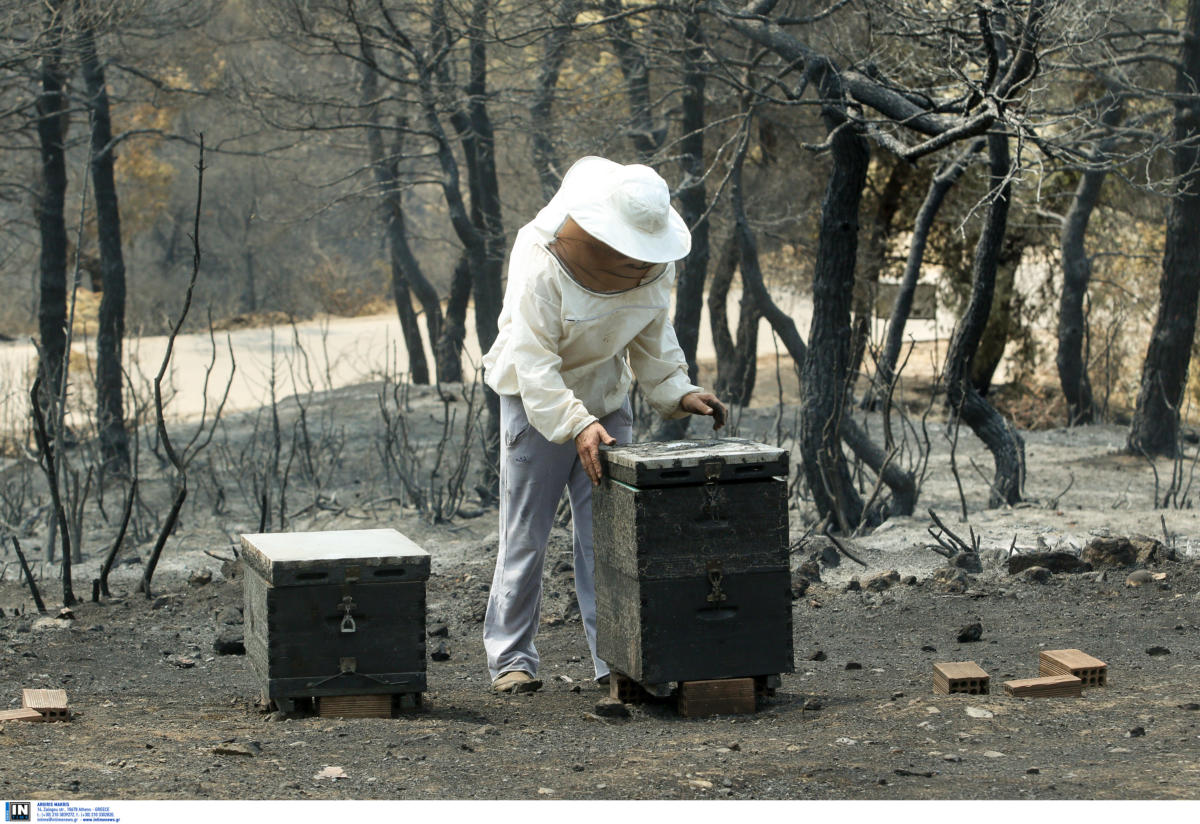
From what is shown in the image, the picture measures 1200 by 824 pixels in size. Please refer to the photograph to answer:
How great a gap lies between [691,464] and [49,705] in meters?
2.27

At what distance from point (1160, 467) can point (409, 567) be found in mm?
8644

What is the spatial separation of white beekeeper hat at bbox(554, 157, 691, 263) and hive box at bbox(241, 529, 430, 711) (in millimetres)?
1211

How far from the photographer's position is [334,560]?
4340 mm

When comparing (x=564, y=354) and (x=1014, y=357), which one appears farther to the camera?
(x=1014, y=357)

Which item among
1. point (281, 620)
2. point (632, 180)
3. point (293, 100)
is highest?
point (293, 100)

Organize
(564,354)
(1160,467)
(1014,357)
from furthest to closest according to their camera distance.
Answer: (1014,357)
(1160,467)
(564,354)

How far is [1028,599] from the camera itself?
6.39m

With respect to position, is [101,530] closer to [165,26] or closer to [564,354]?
[165,26]

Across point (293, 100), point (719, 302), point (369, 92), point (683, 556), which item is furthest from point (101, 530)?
point (719, 302)

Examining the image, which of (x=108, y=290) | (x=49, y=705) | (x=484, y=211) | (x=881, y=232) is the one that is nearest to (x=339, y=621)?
(x=49, y=705)

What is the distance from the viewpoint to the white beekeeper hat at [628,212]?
167 inches

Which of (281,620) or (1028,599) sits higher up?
(281,620)

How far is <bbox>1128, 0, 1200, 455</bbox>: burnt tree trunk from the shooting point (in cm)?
1131

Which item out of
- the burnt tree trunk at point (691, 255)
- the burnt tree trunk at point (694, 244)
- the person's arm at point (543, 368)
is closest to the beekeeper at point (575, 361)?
the person's arm at point (543, 368)
